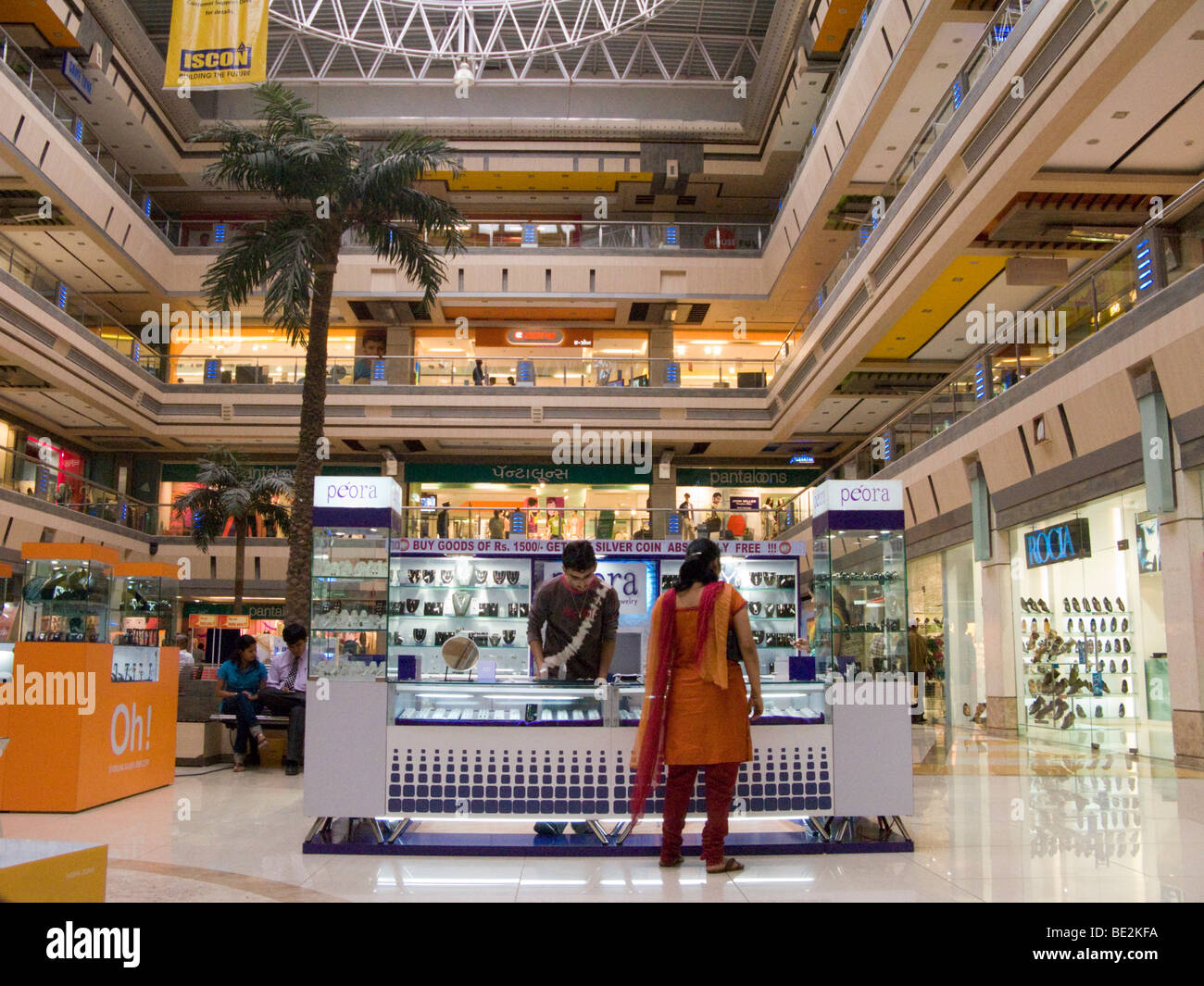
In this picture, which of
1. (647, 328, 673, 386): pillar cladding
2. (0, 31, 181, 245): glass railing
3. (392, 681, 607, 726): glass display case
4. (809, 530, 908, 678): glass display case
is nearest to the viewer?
(392, 681, 607, 726): glass display case

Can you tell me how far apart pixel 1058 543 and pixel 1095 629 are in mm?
1197

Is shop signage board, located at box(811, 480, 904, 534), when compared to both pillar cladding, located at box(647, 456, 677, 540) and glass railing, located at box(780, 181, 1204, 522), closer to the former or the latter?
glass railing, located at box(780, 181, 1204, 522)

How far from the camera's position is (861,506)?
6773 millimetres

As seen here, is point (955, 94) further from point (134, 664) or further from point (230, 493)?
point (230, 493)

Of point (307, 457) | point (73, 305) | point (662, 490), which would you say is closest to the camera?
point (307, 457)

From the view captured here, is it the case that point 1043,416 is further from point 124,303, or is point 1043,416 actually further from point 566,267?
point 124,303

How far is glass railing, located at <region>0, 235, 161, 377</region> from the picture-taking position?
19.8 metres

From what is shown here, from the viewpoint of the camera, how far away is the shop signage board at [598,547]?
12484mm

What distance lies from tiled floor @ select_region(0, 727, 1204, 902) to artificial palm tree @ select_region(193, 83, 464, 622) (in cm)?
484

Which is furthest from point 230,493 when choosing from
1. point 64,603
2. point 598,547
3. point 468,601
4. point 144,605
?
point 64,603

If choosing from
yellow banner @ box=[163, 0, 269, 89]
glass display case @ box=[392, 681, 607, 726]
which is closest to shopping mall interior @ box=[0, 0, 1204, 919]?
glass display case @ box=[392, 681, 607, 726]

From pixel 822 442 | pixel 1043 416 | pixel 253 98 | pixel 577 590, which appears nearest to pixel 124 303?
pixel 253 98

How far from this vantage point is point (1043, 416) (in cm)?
1299

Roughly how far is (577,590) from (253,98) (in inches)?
1041
